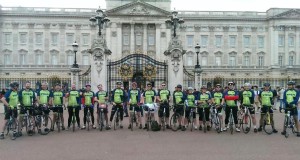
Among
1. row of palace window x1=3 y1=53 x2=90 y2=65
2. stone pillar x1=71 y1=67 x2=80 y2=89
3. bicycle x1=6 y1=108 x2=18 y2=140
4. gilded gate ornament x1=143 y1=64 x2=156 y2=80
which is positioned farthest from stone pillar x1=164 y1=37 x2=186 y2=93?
row of palace window x1=3 y1=53 x2=90 y2=65

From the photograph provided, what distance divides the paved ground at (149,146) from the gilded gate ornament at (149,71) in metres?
11.3

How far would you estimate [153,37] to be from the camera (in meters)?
68.1

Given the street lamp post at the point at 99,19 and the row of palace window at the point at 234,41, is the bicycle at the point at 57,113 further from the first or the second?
the row of palace window at the point at 234,41

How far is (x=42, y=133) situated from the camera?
12859 millimetres

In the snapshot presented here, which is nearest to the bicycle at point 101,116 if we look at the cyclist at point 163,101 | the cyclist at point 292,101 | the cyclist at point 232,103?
the cyclist at point 163,101

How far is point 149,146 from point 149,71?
46.9 feet

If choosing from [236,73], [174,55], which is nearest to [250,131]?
[174,55]

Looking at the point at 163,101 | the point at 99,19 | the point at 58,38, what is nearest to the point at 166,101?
the point at 163,101

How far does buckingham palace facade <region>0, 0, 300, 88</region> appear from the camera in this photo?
65.8m

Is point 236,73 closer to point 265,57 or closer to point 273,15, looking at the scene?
point 265,57

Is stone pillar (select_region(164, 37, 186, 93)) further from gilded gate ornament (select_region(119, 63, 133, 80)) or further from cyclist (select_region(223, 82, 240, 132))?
cyclist (select_region(223, 82, 240, 132))

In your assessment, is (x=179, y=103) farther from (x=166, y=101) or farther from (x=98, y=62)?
(x=98, y=62)

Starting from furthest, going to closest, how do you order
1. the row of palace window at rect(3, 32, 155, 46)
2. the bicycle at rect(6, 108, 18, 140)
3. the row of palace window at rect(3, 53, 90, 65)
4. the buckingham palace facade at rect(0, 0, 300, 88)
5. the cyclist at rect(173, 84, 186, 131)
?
the row of palace window at rect(3, 53, 90, 65), the row of palace window at rect(3, 32, 155, 46), the buckingham palace facade at rect(0, 0, 300, 88), the cyclist at rect(173, 84, 186, 131), the bicycle at rect(6, 108, 18, 140)

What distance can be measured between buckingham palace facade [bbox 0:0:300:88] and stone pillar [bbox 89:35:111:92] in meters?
41.2
